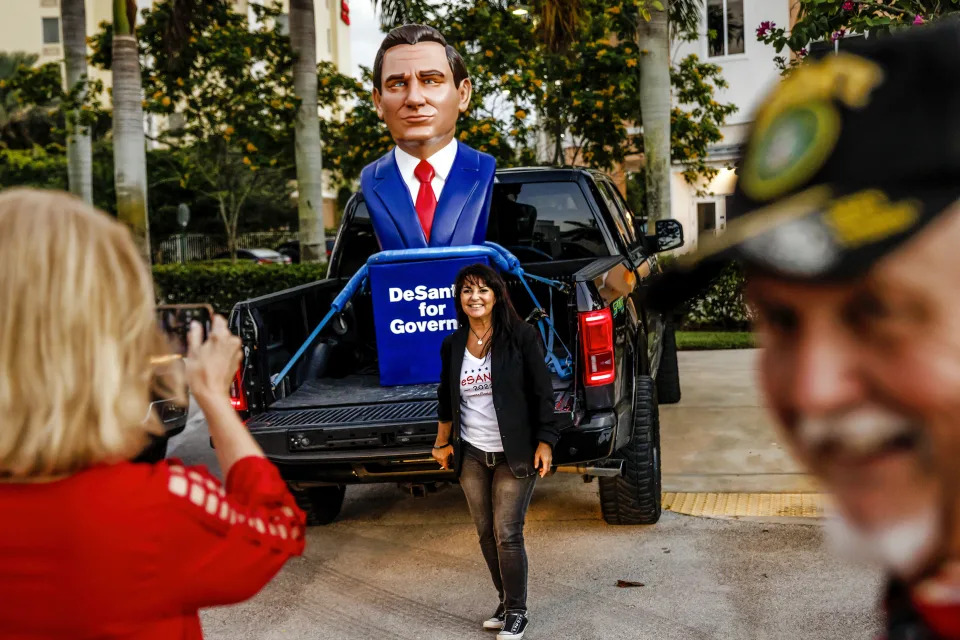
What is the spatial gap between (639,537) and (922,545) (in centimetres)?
477

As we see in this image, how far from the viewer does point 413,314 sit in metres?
5.47

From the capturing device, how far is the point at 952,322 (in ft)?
2.44

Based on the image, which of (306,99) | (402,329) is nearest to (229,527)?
(402,329)

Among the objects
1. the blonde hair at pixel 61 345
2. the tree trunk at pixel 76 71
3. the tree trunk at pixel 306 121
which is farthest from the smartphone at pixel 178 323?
the tree trunk at pixel 76 71

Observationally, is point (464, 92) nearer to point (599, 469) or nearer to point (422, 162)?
point (422, 162)

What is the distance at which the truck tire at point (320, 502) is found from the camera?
578cm

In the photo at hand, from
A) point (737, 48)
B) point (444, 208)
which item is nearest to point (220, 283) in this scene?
point (444, 208)

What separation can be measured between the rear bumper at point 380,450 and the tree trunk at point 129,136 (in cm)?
599

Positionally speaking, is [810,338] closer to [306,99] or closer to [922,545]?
[922,545]

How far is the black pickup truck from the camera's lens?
4.77 meters

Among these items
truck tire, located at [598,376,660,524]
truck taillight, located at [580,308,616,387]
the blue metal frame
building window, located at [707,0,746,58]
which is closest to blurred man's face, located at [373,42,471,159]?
the blue metal frame

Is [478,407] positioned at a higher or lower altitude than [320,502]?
higher

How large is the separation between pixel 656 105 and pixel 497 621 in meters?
7.07

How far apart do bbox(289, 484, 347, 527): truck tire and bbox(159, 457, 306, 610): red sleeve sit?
13.3 ft
